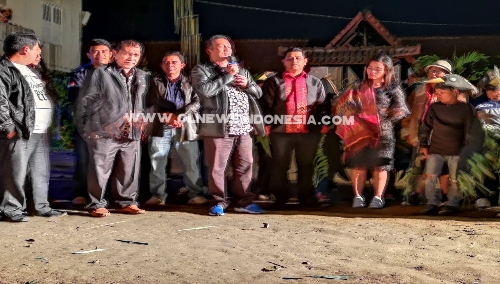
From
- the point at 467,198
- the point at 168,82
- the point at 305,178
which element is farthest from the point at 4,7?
the point at 467,198

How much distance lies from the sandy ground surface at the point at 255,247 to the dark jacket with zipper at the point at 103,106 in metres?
0.79

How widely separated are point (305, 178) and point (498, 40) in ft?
26.1

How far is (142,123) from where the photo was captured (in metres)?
6.31

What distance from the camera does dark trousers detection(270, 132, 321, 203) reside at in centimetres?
661

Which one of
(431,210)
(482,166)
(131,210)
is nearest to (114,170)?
(131,210)

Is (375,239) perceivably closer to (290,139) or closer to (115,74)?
(290,139)

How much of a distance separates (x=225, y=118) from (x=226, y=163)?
0.45 meters

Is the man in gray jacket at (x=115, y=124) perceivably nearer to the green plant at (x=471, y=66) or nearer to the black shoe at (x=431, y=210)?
the black shoe at (x=431, y=210)

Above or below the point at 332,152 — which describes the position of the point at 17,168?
below

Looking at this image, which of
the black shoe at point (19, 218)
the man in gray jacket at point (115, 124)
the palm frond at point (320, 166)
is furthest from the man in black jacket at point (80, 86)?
the palm frond at point (320, 166)

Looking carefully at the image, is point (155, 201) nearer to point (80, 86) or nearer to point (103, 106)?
point (103, 106)

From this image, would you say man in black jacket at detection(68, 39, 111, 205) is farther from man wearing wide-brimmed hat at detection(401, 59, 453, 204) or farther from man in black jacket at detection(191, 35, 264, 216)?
man wearing wide-brimmed hat at detection(401, 59, 453, 204)

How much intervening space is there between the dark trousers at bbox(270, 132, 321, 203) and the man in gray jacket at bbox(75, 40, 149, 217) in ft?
4.54

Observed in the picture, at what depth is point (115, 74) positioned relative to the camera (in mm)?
6105
